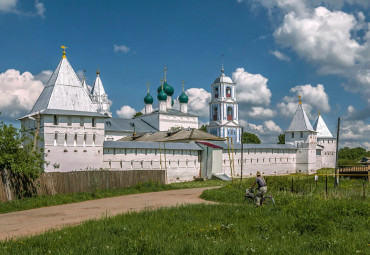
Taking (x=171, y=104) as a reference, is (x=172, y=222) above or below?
below

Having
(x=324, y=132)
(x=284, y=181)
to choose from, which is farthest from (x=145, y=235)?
(x=324, y=132)

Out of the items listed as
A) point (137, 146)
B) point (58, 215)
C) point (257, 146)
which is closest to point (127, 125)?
point (257, 146)

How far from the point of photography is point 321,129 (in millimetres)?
48250

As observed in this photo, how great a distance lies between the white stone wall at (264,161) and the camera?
32.5 metres

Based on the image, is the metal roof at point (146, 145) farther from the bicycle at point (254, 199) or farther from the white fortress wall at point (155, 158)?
the bicycle at point (254, 199)

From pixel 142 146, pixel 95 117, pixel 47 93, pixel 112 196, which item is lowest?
pixel 112 196

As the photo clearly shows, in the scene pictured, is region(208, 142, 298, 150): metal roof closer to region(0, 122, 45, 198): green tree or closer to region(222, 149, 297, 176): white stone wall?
region(222, 149, 297, 176): white stone wall

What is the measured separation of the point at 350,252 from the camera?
22.4 ft

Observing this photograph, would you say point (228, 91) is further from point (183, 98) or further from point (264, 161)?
point (264, 161)

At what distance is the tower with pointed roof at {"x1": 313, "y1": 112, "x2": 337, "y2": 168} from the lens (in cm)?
4562

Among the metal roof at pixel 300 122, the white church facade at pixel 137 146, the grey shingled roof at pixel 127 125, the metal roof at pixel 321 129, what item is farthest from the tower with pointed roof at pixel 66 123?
the metal roof at pixel 321 129

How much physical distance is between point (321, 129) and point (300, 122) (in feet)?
28.6

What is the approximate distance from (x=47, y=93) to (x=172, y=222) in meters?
16.0

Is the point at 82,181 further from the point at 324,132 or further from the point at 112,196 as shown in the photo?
the point at 324,132
